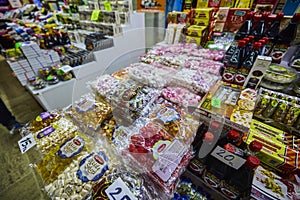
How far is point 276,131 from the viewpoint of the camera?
0.69m

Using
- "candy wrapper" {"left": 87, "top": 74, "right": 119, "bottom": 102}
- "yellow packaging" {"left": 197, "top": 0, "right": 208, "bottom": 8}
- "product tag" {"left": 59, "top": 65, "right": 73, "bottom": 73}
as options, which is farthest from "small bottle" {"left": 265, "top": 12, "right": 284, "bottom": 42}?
"product tag" {"left": 59, "top": 65, "right": 73, "bottom": 73}

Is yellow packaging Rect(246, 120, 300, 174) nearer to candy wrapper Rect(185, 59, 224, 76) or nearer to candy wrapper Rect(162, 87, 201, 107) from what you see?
candy wrapper Rect(162, 87, 201, 107)

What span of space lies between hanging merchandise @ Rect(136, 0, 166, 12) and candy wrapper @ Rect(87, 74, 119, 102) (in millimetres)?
1385

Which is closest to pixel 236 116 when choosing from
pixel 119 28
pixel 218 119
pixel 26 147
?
pixel 218 119

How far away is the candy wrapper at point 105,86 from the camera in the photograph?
882 millimetres

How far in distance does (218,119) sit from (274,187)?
36cm

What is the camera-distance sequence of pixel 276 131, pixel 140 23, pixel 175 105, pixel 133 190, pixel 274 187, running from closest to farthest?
pixel 133 190
pixel 274 187
pixel 276 131
pixel 175 105
pixel 140 23

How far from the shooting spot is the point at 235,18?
4.58ft

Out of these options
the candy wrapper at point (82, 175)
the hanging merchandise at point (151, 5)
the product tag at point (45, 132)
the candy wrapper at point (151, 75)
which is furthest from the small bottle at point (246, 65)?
the hanging merchandise at point (151, 5)

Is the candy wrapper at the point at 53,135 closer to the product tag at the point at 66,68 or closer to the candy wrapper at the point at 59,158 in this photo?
the candy wrapper at the point at 59,158

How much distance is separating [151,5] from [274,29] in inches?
56.9

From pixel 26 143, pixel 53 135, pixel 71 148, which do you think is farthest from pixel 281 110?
pixel 26 143

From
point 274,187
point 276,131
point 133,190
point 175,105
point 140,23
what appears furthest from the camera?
point 140,23

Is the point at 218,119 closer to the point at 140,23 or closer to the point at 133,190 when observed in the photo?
the point at 133,190
